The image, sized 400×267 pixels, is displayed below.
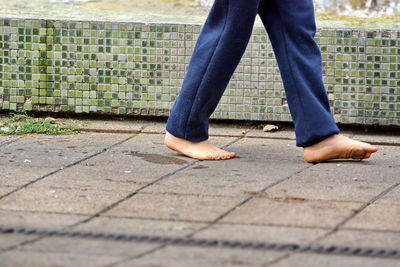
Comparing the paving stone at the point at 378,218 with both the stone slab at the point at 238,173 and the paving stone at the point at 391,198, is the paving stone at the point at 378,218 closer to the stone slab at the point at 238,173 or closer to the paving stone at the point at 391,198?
the paving stone at the point at 391,198

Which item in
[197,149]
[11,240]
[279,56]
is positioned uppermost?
[279,56]

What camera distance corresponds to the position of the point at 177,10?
623 centimetres

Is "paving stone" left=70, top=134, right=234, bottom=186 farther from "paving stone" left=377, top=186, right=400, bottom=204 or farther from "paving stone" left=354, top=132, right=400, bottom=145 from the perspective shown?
"paving stone" left=377, top=186, right=400, bottom=204

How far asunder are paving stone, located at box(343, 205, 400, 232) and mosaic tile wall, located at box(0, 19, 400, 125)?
180 centimetres

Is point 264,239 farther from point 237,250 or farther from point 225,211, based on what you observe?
point 225,211

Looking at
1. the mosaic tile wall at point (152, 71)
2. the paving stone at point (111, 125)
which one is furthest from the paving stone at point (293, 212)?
the paving stone at point (111, 125)

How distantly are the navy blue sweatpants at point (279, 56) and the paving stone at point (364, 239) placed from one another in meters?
1.29

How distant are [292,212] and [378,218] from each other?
343 millimetres

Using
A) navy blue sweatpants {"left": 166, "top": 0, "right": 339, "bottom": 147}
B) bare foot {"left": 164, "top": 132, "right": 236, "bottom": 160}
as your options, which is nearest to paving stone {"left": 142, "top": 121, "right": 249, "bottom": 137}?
bare foot {"left": 164, "top": 132, "right": 236, "bottom": 160}

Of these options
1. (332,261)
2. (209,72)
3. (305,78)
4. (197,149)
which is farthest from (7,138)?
(332,261)

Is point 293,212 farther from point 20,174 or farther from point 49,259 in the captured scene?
point 20,174

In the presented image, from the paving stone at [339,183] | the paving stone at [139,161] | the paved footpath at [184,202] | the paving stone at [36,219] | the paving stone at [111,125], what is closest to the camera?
the paved footpath at [184,202]

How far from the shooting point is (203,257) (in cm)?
340

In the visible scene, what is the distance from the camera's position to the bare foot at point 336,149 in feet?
16.4
